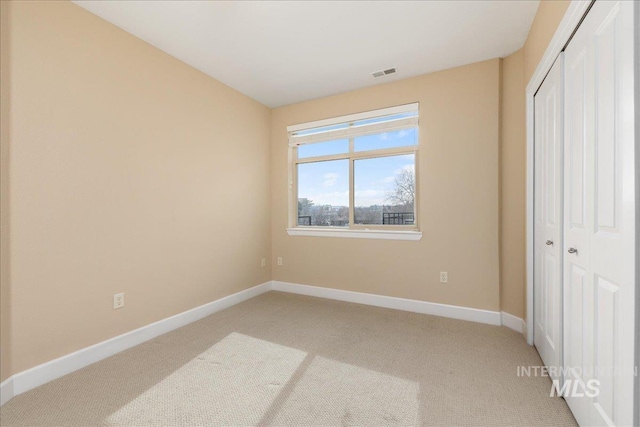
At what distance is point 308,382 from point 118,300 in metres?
1.65

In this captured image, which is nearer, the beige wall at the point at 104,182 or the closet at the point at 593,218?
the closet at the point at 593,218

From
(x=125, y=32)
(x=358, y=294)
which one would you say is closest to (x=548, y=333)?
(x=358, y=294)

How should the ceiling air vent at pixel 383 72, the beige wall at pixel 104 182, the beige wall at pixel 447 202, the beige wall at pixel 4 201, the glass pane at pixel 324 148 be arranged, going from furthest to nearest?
the glass pane at pixel 324 148 < the ceiling air vent at pixel 383 72 < the beige wall at pixel 447 202 < the beige wall at pixel 104 182 < the beige wall at pixel 4 201

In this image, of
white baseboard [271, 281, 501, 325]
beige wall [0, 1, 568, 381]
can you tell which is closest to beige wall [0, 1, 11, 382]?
beige wall [0, 1, 568, 381]

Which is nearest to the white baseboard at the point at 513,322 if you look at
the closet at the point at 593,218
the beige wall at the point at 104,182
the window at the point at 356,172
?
the closet at the point at 593,218

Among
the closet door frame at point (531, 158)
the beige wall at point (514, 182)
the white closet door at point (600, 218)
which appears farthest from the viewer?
the beige wall at point (514, 182)

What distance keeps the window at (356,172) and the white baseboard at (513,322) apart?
1.18 metres

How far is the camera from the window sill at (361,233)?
10.2 feet

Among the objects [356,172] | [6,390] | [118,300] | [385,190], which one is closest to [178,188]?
[118,300]

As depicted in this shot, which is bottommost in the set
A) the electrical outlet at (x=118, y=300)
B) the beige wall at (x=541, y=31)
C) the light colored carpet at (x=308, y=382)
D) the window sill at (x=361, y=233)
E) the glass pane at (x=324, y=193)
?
the light colored carpet at (x=308, y=382)

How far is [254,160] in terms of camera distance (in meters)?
3.72

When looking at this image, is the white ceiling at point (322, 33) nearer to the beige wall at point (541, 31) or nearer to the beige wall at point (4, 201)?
the beige wall at point (541, 31)

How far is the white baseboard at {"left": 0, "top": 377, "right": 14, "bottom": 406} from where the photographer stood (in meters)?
1.58

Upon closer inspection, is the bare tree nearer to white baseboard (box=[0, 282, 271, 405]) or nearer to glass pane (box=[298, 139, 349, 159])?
glass pane (box=[298, 139, 349, 159])
